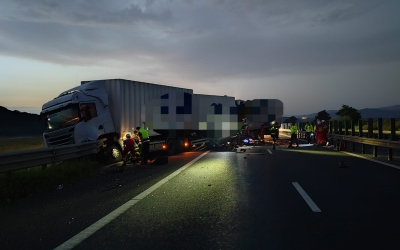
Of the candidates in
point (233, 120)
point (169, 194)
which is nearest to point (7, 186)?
point (169, 194)

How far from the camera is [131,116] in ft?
57.8

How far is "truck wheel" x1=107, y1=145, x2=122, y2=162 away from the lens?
15852 millimetres

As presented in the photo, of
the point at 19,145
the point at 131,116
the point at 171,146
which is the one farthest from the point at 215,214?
the point at 19,145

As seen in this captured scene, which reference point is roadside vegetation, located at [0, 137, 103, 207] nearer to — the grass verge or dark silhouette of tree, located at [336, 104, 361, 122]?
the grass verge

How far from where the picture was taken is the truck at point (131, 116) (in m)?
15.0

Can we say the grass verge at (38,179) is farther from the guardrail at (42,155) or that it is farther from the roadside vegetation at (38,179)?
the guardrail at (42,155)

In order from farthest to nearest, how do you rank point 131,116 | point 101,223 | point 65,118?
point 131,116
point 65,118
point 101,223

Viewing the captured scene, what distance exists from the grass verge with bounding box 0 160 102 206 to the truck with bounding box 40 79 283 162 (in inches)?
121

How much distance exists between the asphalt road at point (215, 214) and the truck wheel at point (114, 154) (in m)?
5.30

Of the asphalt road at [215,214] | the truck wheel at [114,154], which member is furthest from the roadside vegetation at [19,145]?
the asphalt road at [215,214]

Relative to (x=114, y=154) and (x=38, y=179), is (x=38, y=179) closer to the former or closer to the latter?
(x=38, y=179)

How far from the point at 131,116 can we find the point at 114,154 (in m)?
2.37

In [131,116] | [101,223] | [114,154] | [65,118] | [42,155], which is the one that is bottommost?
[101,223]

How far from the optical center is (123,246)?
4723 mm
